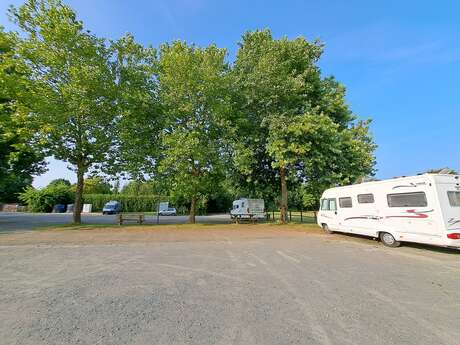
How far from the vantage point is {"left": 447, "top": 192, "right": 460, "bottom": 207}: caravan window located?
35.5 ft

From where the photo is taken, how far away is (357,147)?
814 inches

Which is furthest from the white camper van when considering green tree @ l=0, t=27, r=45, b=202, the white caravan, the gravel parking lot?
green tree @ l=0, t=27, r=45, b=202

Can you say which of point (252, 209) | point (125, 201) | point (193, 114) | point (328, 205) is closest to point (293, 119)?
point (328, 205)

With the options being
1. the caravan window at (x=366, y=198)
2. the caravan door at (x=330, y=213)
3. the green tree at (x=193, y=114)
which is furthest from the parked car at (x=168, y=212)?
the caravan window at (x=366, y=198)

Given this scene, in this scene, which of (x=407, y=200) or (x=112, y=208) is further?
(x=112, y=208)

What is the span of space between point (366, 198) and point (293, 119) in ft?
25.0

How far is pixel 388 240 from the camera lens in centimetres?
1280

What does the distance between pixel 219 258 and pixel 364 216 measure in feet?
27.1

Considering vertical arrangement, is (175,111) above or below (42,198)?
above

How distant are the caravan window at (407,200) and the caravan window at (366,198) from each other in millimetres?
980

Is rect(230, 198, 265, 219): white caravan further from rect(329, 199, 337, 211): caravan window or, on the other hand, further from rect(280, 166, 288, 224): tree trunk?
rect(329, 199, 337, 211): caravan window

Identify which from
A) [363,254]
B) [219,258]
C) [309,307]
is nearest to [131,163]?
[219,258]

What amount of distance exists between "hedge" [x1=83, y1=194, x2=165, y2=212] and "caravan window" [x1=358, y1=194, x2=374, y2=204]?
141ft

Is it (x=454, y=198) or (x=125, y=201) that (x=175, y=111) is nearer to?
(x=454, y=198)
